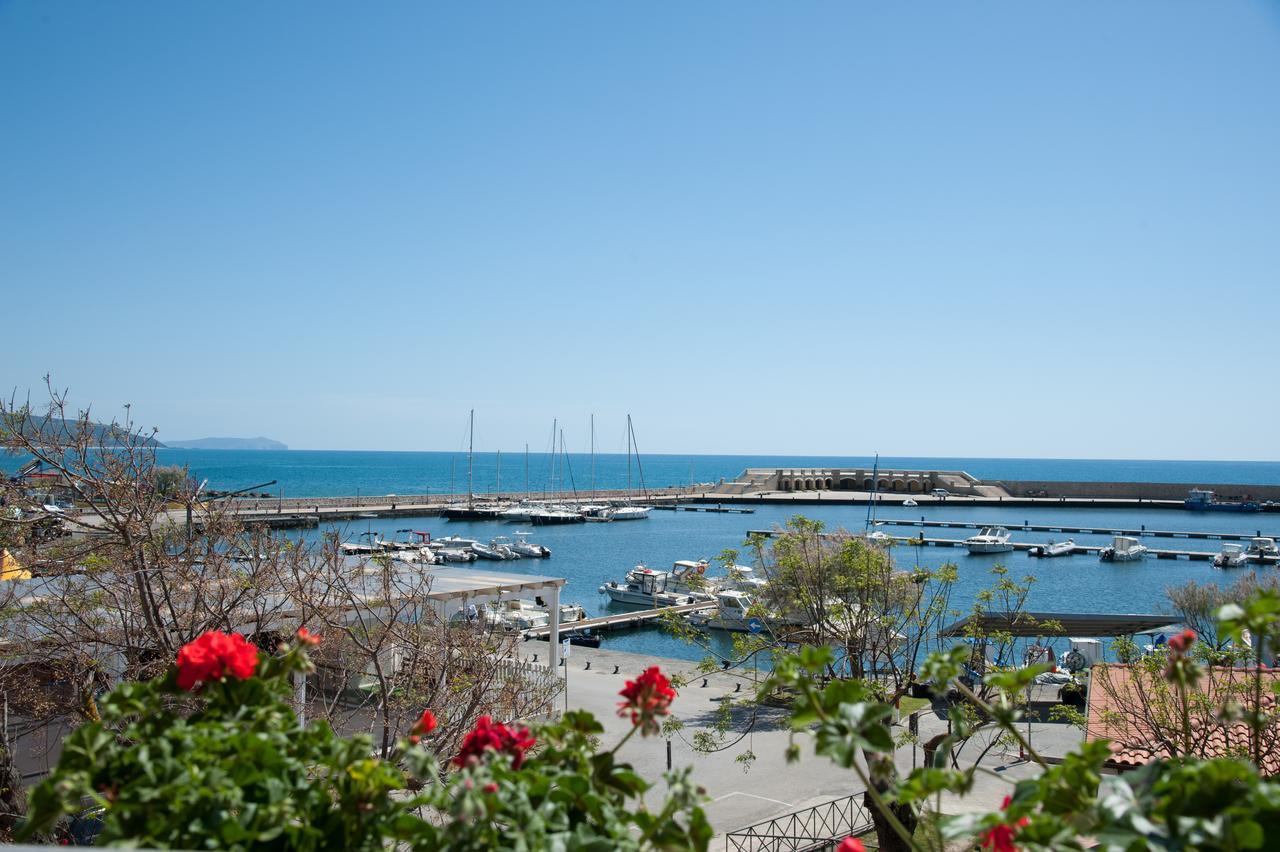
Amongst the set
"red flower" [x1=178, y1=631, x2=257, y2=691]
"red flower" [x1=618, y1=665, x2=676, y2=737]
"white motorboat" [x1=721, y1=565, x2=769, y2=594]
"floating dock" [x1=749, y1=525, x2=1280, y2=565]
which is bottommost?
"floating dock" [x1=749, y1=525, x2=1280, y2=565]

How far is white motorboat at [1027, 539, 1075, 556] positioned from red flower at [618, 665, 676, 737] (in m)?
73.6

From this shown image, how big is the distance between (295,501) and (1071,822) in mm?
90174

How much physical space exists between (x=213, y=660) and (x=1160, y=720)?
39.6 feet

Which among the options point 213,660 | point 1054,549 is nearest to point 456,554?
point 1054,549

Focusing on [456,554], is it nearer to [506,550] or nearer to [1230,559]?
[506,550]

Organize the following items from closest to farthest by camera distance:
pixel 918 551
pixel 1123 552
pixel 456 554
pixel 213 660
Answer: pixel 213 660, pixel 456 554, pixel 1123 552, pixel 918 551

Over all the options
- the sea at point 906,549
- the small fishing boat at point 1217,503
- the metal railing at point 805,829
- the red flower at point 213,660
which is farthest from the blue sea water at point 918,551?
the red flower at point 213,660

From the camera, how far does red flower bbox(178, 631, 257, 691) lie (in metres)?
2.54

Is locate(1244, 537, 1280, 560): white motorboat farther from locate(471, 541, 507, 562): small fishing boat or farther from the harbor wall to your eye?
locate(471, 541, 507, 562): small fishing boat

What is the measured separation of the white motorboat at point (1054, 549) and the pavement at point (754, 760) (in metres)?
47.0

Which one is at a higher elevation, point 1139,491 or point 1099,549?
point 1139,491

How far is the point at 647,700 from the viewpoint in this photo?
2.74m

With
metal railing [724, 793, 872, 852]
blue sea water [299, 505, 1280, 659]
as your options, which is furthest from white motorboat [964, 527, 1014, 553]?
metal railing [724, 793, 872, 852]

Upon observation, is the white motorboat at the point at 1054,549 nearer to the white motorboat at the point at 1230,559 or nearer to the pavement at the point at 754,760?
the white motorboat at the point at 1230,559
